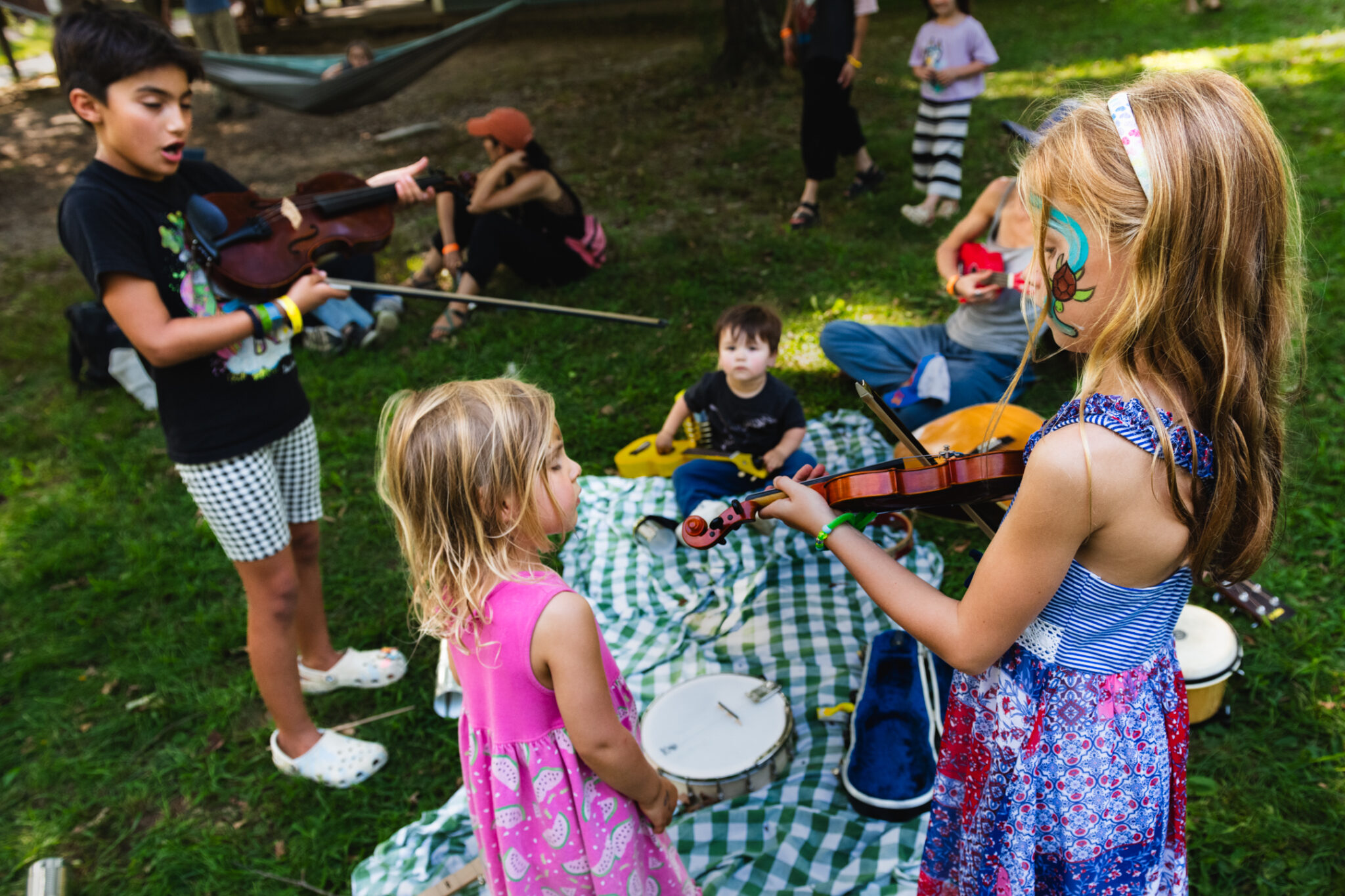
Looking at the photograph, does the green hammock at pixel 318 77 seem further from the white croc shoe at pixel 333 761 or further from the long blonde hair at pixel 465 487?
the long blonde hair at pixel 465 487

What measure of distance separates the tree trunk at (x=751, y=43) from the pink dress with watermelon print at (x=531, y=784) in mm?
8610

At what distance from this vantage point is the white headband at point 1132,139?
113cm

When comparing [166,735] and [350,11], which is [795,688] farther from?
[350,11]

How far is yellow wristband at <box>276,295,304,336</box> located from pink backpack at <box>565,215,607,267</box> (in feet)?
11.3

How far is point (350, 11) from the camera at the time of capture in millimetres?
16422

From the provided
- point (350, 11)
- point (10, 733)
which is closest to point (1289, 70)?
point (10, 733)

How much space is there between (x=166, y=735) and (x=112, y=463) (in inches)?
85.6

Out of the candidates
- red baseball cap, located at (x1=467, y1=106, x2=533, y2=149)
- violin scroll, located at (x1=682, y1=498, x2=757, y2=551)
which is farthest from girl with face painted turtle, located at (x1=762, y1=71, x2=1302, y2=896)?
red baseball cap, located at (x1=467, y1=106, x2=533, y2=149)

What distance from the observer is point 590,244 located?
18.7 ft

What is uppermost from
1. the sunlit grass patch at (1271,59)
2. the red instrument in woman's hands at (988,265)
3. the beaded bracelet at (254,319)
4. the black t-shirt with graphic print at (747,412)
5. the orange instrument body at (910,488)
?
the sunlit grass patch at (1271,59)

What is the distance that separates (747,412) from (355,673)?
5.93 ft

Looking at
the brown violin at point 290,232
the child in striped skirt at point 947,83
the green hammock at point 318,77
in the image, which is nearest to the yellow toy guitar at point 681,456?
the brown violin at point 290,232

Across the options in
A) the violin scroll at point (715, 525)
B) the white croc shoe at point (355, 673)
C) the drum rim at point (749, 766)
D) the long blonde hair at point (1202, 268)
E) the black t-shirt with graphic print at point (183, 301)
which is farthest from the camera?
the white croc shoe at point (355, 673)

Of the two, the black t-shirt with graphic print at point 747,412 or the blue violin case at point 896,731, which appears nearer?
the blue violin case at point 896,731
